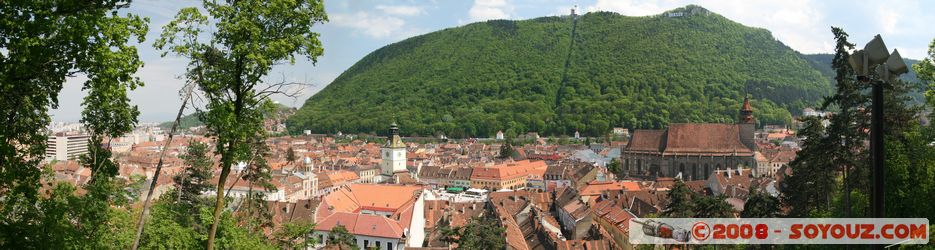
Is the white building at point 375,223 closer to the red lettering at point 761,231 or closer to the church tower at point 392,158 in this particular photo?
the red lettering at point 761,231

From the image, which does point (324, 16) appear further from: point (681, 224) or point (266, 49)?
point (681, 224)

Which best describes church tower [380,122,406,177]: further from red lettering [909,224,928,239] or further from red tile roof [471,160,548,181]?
red lettering [909,224,928,239]

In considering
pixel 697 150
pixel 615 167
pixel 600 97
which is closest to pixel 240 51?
pixel 697 150

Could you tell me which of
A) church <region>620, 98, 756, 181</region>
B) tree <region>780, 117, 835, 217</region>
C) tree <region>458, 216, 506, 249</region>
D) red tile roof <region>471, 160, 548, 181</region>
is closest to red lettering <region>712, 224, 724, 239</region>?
tree <region>780, 117, 835, 217</region>

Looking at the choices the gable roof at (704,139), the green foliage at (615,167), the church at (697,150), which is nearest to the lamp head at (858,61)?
the church at (697,150)

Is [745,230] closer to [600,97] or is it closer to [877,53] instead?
[877,53]

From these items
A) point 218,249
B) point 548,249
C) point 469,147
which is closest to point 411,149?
point 469,147
